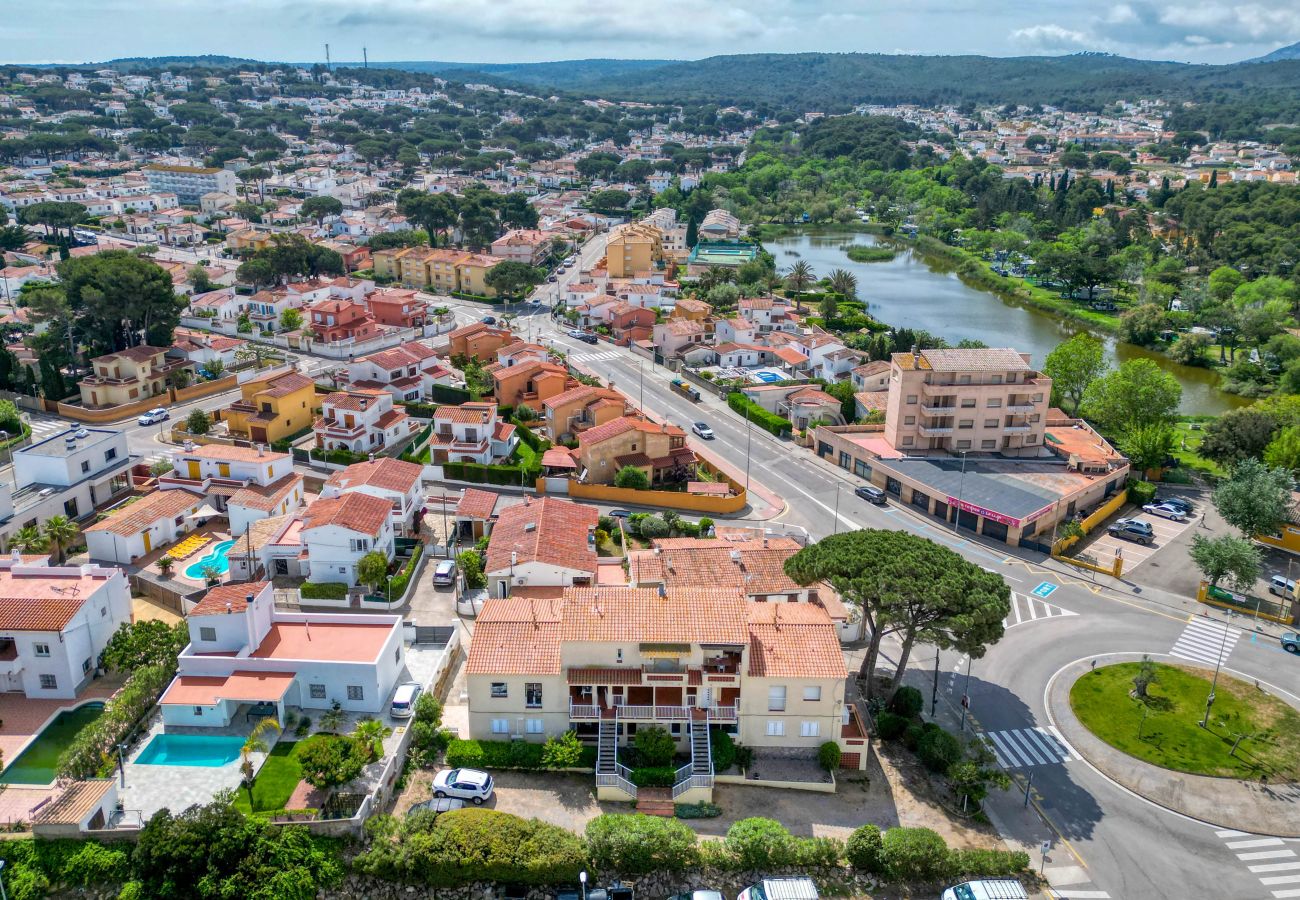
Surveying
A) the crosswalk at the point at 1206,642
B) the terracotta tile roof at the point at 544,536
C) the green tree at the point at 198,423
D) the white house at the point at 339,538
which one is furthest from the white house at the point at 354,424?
the crosswalk at the point at 1206,642

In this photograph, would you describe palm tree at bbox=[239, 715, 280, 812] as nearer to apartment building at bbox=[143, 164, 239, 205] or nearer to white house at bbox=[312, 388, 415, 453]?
white house at bbox=[312, 388, 415, 453]

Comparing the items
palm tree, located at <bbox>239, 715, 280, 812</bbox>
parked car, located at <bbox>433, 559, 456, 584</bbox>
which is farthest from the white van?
parked car, located at <bbox>433, 559, 456, 584</bbox>

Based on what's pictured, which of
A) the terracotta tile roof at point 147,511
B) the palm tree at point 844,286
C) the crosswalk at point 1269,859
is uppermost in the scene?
the palm tree at point 844,286

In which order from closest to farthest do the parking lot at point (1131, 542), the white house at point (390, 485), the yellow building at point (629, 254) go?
the white house at point (390, 485)
the parking lot at point (1131, 542)
the yellow building at point (629, 254)

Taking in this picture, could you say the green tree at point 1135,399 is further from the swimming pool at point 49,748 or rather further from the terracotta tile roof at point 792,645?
the swimming pool at point 49,748

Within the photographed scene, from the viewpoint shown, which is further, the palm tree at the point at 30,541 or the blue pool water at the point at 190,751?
the palm tree at the point at 30,541

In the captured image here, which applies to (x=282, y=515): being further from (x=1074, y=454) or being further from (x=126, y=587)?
(x=1074, y=454)

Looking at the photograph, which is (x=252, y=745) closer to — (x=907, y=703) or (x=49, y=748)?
(x=49, y=748)
